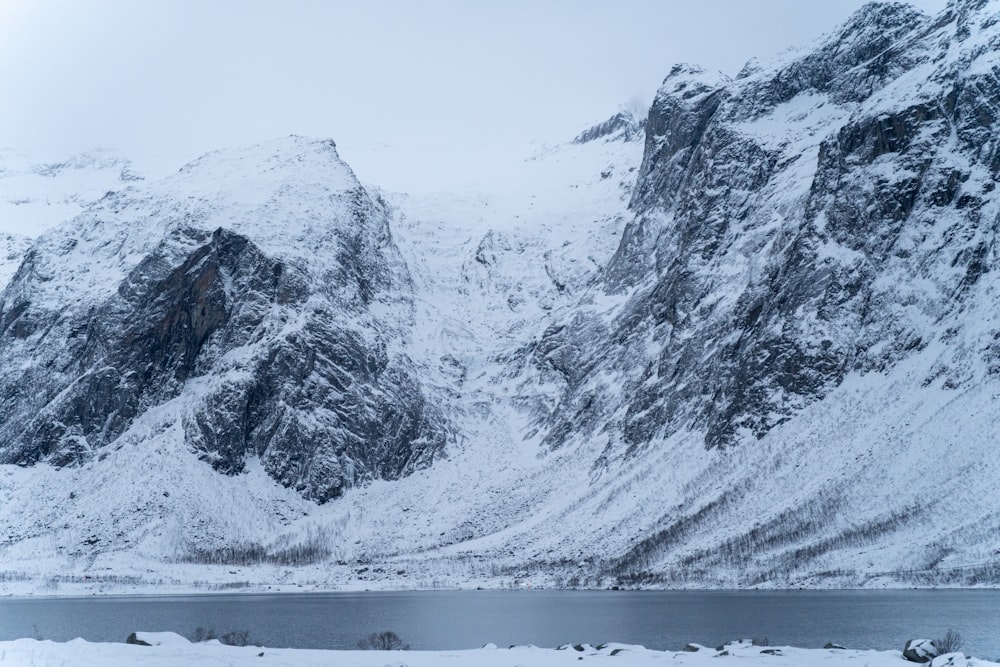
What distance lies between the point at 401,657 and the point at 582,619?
56.6m

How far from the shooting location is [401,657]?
42750 millimetres

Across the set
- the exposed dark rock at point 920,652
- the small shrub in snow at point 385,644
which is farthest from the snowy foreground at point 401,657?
the small shrub in snow at point 385,644

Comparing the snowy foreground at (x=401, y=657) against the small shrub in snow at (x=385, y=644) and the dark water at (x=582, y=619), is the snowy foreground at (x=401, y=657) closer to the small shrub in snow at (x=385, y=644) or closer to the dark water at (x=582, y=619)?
the small shrub in snow at (x=385, y=644)

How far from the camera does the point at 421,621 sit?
331 feet

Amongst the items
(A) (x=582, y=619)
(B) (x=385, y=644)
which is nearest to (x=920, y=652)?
(B) (x=385, y=644)

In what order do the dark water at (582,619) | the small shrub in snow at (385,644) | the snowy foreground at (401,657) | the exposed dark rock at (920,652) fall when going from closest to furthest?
the snowy foreground at (401,657) → the exposed dark rock at (920,652) → the small shrub in snow at (385,644) → the dark water at (582,619)

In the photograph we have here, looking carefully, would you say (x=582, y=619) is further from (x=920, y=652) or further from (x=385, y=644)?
(x=920, y=652)

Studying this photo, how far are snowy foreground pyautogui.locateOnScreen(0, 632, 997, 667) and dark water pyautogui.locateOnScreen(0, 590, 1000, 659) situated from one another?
853 inches

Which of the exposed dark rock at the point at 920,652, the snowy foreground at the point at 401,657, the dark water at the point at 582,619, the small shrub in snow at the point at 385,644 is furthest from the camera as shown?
the dark water at the point at 582,619

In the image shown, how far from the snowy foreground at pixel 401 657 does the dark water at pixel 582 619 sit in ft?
71.1

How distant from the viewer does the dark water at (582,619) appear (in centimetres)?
7319

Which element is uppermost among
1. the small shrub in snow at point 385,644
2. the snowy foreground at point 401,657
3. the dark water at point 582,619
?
the snowy foreground at point 401,657

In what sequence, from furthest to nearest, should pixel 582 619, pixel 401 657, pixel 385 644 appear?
pixel 582 619, pixel 385 644, pixel 401 657

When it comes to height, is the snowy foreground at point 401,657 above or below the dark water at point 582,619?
above
